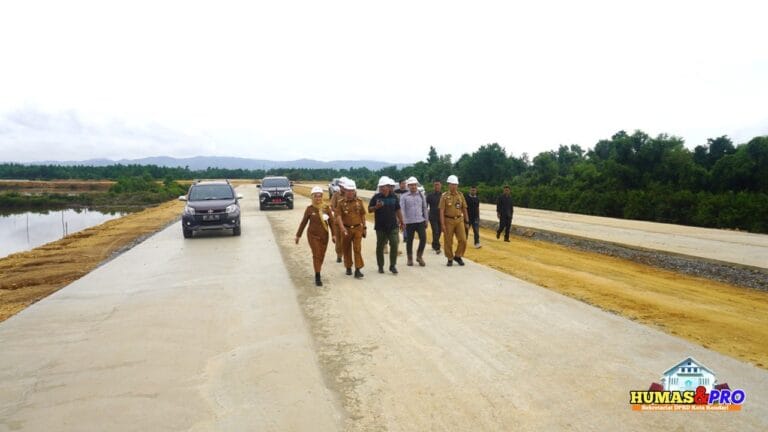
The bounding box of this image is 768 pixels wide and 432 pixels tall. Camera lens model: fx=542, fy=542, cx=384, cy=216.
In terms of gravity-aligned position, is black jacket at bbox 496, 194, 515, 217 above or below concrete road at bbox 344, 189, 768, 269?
above

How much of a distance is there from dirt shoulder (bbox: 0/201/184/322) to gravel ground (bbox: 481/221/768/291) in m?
13.6

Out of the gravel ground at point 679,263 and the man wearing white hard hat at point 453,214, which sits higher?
the man wearing white hard hat at point 453,214

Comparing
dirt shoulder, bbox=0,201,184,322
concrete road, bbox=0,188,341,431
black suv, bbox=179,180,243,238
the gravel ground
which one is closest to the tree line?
the gravel ground

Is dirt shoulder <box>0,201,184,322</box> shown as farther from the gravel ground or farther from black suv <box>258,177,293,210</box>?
the gravel ground

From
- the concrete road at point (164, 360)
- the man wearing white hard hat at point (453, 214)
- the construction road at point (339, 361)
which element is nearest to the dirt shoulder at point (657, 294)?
the construction road at point (339, 361)

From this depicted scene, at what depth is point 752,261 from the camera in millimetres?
Answer: 12578

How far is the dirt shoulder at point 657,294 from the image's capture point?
6.68 metres

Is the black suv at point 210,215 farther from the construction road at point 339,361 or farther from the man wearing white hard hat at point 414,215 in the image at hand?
the construction road at point 339,361

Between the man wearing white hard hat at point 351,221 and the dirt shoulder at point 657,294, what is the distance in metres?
3.19

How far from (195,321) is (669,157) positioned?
1539 inches

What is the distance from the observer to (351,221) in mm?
10031

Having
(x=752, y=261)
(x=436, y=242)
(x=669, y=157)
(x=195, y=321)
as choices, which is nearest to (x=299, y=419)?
(x=195, y=321)

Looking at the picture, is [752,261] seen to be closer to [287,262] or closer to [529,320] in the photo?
[529,320]

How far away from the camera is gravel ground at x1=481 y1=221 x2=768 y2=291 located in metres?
11.4
